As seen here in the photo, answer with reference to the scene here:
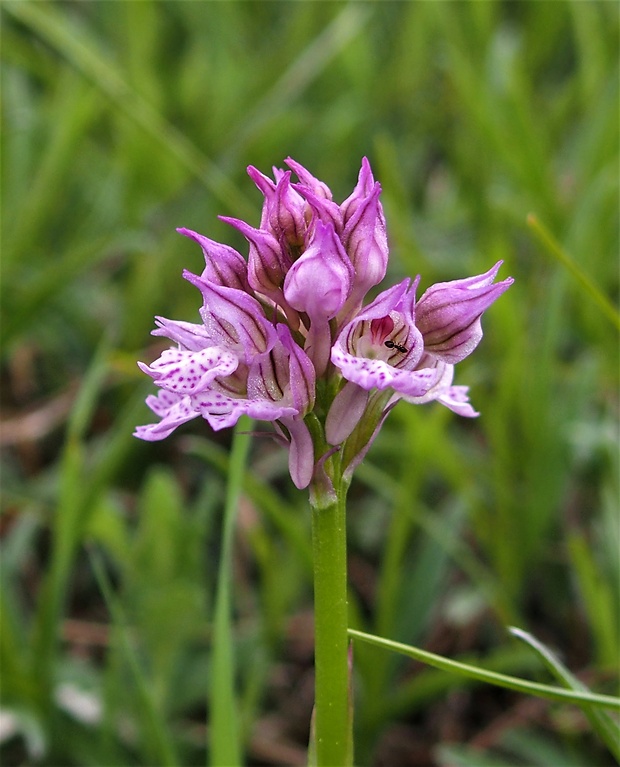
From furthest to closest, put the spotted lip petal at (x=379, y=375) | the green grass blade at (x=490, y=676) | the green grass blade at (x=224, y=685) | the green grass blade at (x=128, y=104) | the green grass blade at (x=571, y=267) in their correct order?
the green grass blade at (x=128, y=104) < the green grass blade at (x=571, y=267) < the green grass blade at (x=224, y=685) < the green grass blade at (x=490, y=676) < the spotted lip petal at (x=379, y=375)

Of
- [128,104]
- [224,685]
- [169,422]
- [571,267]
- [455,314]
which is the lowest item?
[224,685]

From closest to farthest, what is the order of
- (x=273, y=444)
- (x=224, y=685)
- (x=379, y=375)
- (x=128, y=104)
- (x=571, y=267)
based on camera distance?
(x=379, y=375), (x=224, y=685), (x=571, y=267), (x=128, y=104), (x=273, y=444)

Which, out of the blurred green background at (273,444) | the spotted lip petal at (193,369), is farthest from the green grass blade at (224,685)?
the spotted lip petal at (193,369)

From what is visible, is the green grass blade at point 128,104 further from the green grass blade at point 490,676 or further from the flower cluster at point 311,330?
the green grass blade at point 490,676

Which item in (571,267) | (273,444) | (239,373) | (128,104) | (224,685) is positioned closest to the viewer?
(239,373)

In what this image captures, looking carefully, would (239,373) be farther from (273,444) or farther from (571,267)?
(273,444)

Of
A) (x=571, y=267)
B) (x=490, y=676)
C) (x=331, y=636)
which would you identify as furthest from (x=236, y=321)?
(x=571, y=267)

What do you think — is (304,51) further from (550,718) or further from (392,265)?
(550,718)
